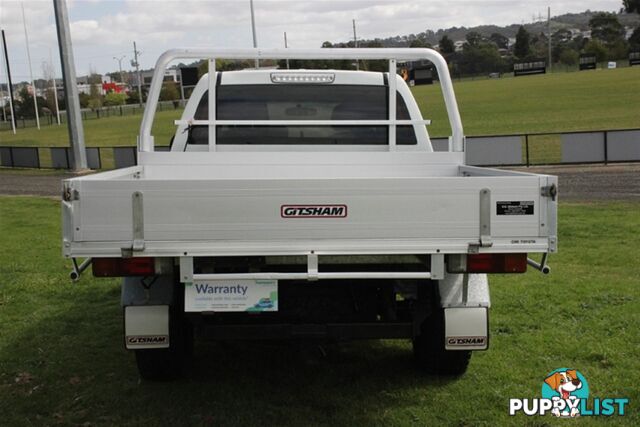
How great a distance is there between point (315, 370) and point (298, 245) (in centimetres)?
179

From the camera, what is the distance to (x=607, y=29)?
143250 mm

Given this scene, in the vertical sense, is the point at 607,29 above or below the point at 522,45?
above

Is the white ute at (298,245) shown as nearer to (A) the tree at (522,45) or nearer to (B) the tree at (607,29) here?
(B) the tree at (607,29)

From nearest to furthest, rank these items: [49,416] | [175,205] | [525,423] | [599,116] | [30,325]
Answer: [175,205] → [525,423] → [49,416] → [30,325] → [599,116]

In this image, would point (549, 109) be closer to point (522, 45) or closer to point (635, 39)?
point (635, 39)

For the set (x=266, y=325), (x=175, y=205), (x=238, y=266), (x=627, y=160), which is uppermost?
(x=175, y=205)

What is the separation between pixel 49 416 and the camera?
468cm

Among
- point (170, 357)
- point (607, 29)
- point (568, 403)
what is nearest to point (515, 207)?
point (568, 403)

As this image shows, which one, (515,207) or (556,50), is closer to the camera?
(515,207)

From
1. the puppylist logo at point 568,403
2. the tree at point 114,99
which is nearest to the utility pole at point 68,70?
the puppylist logo at point 568,403

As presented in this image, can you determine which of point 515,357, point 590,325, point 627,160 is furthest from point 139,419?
point 627,160

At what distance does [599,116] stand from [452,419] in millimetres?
41546

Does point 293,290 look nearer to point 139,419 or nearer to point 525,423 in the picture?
point 139,419

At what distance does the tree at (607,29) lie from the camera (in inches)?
5615
